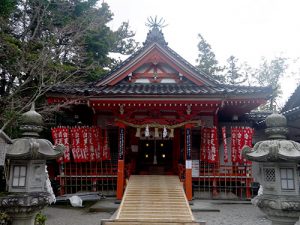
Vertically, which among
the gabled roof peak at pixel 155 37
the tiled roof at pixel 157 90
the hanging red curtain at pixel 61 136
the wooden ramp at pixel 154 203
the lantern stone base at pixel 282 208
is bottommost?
the wooden ramp at pixel 154 203

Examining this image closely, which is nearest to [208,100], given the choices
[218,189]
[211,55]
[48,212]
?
[218,189]

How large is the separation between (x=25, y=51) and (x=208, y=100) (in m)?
8.79

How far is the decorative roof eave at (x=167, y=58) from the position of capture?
1425cm

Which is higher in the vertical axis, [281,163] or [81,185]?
[281,163]

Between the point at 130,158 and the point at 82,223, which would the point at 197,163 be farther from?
the point at 82,223

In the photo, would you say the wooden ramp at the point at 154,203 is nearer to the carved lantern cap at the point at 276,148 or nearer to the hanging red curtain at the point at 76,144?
the hanging red curtain at the point at 76,144

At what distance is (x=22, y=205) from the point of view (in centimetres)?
533

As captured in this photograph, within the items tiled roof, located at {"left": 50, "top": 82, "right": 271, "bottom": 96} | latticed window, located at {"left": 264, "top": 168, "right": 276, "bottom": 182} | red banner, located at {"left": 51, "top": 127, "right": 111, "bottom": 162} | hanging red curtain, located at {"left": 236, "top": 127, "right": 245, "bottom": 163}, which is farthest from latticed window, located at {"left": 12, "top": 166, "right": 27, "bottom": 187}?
hanging red curtain, located at {"left": 236, "top": 127, "right": 245, "bottom": 163}

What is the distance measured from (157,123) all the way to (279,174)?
7.63m

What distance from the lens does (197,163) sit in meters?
13.5

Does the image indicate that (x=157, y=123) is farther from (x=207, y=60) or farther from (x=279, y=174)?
(x=207, y=60)

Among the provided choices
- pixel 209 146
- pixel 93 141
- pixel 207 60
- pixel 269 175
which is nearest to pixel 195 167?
pixel 209 146

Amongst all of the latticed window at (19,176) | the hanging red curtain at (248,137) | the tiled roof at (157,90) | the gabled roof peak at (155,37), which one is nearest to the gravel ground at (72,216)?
the latticed window at (19,176)

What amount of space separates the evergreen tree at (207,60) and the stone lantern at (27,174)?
3110 centimetres
